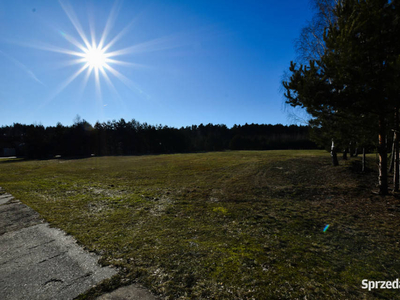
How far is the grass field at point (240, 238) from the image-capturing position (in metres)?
2.84

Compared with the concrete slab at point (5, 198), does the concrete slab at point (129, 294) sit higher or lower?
higher

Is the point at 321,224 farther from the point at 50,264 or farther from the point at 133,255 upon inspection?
the point at 50,264

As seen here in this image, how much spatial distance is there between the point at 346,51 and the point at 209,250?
713cm

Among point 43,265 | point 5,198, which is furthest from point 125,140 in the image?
point 43,265

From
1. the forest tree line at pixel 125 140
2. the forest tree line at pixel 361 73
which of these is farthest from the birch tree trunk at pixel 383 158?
the forest tree line at pixel 125 140

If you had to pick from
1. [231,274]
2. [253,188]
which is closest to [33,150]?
[253,188]

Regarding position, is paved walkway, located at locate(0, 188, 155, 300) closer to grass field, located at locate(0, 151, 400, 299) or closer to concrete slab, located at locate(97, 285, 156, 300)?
concrete slab, located at locate(97, 285, 156, 300)

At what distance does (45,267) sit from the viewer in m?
3.35

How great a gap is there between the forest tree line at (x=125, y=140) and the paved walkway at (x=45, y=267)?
175 ft

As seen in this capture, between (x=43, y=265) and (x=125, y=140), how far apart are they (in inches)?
2347

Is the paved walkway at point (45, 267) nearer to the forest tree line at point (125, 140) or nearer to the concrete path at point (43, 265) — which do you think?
the concrete path at point (43, 265)

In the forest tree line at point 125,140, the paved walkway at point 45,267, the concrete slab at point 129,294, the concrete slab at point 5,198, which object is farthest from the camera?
the forest tree line at point 125,140

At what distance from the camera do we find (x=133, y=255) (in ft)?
11.9

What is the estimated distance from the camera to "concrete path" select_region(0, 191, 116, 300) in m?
2.80
